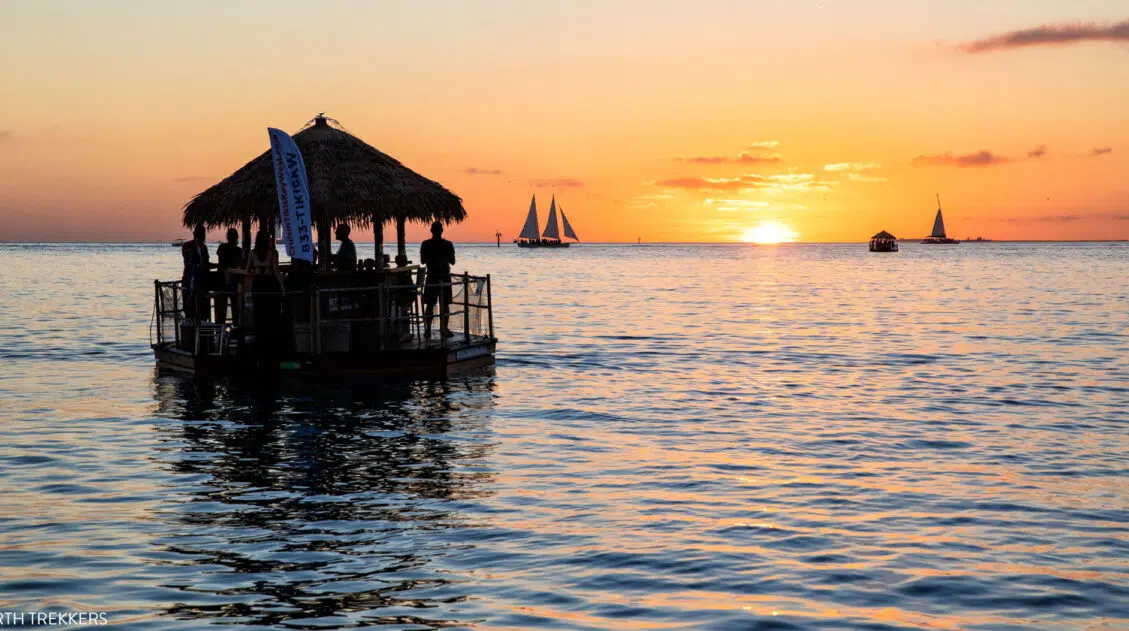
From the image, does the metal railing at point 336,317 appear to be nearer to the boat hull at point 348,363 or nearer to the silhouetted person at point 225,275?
the silhouetted person at point 225,275

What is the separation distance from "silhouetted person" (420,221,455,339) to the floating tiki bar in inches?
8.0

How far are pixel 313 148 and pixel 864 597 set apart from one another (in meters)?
17.6

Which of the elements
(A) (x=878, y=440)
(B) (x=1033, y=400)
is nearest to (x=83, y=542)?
(A) (x=878, y=440)

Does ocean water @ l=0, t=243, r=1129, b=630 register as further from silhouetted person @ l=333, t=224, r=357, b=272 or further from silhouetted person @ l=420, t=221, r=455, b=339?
silhouetted person @ l=333, t=224, r=357, b=272

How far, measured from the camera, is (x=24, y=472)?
43.5 feet

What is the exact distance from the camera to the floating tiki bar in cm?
2105

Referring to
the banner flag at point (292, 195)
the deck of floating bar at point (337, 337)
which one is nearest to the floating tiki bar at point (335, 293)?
the deck of floating bar at point (337, 337)

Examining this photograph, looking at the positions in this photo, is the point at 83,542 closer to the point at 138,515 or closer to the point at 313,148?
the point at 138,515

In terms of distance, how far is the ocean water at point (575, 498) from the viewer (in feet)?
28.0

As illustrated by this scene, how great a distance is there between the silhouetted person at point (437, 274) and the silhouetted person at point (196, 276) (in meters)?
4.18

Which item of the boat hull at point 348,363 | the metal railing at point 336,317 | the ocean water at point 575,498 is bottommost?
the ocean water at point 575,498

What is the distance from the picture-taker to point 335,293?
21.5m

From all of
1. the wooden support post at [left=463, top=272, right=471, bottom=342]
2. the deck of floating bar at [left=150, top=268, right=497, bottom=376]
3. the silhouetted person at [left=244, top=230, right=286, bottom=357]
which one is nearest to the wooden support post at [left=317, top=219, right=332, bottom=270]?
the deck of floating bar at [left=150, top=268, right=497, bottom=376]

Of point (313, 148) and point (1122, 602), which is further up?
point (313, 148)
